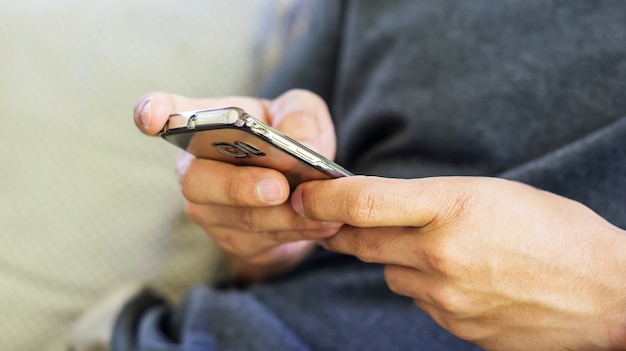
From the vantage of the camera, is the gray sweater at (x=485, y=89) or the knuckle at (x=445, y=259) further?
the gray sweater at (x=485, y=89)

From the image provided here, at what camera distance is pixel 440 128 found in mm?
693

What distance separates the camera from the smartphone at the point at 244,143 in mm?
367

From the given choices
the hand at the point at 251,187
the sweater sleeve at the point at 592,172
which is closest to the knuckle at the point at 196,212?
the hand at the point at 251,187

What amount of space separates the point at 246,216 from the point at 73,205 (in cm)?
40

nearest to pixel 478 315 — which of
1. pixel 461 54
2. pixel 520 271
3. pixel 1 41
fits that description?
pixel 520 271

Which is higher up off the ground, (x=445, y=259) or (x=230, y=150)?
(x=230, y=150)

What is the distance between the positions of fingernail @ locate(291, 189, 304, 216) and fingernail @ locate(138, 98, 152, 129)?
0.46 feet

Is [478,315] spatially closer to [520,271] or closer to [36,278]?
[520,271]

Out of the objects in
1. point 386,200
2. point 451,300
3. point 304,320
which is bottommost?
point 304,320

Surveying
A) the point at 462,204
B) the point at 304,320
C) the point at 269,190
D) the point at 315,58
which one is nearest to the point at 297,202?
the point at 269,190

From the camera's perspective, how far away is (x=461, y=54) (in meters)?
0.70

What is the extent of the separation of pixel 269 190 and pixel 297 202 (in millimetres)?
34

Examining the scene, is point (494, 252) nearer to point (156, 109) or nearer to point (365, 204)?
point (365, 204)

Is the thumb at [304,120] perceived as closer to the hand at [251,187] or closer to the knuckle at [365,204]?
the hand at [251,187]
